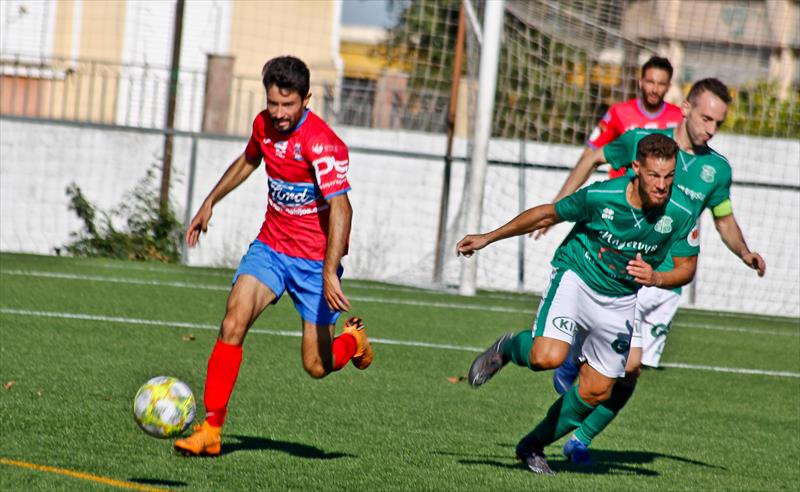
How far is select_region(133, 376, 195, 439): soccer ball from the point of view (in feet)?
18.2

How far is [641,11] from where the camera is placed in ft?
57.7

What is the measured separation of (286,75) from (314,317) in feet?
4.50

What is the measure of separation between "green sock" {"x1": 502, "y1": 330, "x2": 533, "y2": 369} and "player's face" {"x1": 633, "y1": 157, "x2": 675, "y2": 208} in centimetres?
103

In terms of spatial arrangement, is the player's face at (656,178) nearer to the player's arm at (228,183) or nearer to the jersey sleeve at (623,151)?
the jersey sleeve at (623,151)

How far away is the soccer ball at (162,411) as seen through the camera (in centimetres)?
554

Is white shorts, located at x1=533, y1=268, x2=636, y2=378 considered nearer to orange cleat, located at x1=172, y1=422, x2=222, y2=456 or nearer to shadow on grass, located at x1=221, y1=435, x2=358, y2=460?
shadow on grass, located at x1=221, y1=435, x2=358, y2=460

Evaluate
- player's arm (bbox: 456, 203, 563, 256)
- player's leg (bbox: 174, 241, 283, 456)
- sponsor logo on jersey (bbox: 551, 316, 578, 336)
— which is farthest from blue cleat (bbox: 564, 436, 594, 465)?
player's leg (bbox: 174, 241, 283, 456)

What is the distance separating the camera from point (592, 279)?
6352 mm

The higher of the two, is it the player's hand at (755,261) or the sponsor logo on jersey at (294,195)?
the sponsor logo on jersey at (294,195)

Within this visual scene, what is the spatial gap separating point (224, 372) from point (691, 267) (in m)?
2.79

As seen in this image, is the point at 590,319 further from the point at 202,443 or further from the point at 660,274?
the point at 202,443

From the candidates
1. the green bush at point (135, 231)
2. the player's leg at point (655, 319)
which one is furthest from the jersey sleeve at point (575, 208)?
the green bush at point (135, 231)

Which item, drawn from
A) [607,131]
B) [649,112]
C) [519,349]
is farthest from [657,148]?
[607,131]

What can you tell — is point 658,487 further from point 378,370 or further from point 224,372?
point 378,370
